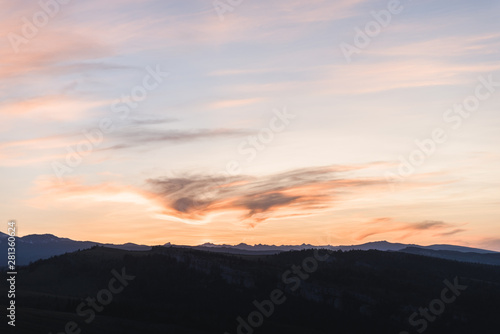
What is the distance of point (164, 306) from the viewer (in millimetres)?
157250

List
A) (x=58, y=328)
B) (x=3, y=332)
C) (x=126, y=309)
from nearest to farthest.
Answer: (x=3, y=332)
(x=58, y=328)
(x=126, y=309)

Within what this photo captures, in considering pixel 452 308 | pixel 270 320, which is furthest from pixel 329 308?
pixel 452 308

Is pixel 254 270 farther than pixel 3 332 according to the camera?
Yes

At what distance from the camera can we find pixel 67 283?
168 meters

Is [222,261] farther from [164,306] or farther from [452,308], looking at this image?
[452,308]

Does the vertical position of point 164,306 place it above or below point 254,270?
below

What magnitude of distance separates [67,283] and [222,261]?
1982 inches

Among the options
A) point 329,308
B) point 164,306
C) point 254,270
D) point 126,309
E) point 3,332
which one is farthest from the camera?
point 254,270

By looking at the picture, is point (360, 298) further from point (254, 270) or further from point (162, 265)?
point (162, 265)

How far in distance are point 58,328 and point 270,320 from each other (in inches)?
2726

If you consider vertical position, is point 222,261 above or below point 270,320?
above

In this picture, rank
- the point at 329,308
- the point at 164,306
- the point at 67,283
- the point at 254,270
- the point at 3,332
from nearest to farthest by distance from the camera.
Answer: the point at 3,332, the point at 164,306, the point at 67,283, the point at 329,308, the point at 254,270

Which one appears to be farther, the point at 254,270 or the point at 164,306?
the point at 254,270

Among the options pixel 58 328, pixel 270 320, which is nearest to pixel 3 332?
pixel 58 328
